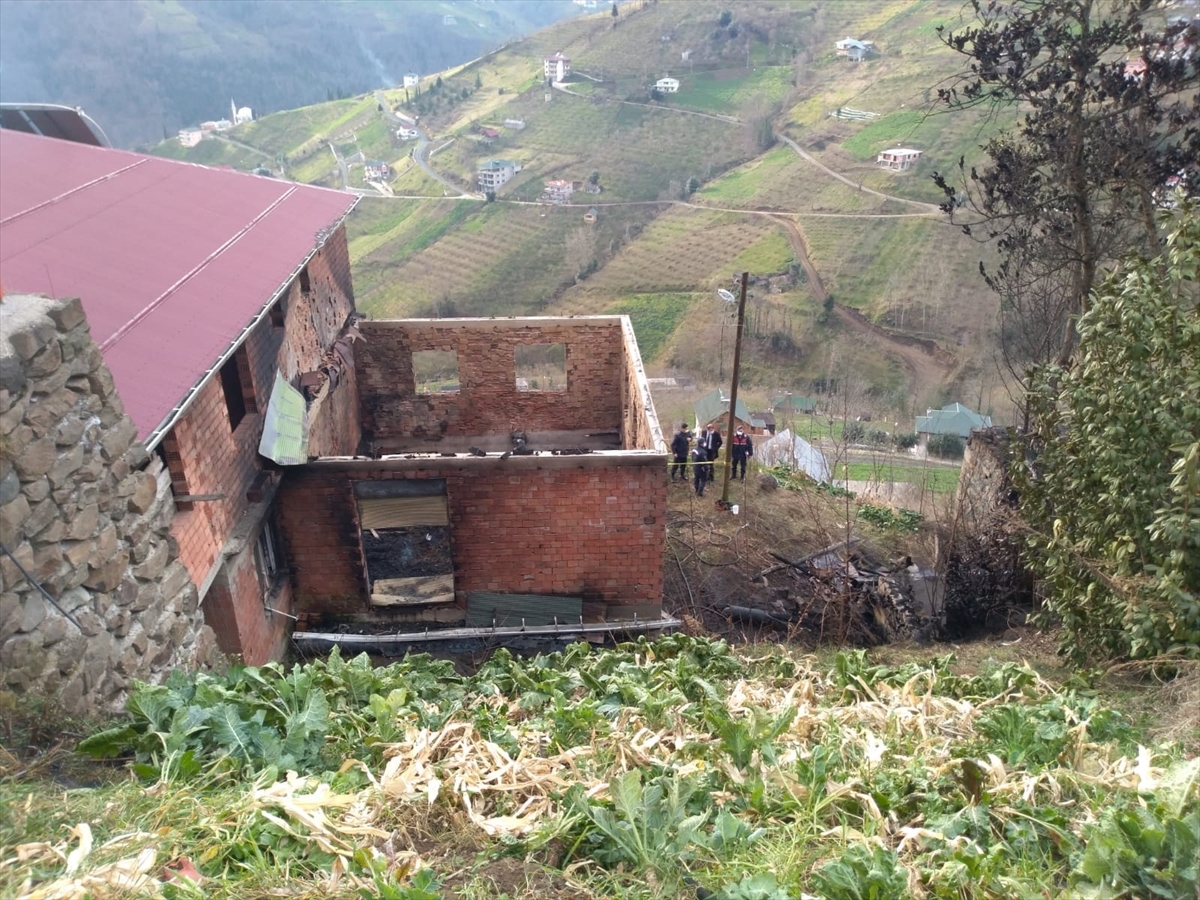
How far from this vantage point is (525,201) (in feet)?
202

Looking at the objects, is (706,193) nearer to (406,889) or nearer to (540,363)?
(540,363)

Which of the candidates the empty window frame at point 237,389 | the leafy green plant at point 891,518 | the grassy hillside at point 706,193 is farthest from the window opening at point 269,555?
the grassy hillside at point 706,193

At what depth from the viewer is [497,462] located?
8.80 meters

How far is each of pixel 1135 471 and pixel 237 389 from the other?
8.31m

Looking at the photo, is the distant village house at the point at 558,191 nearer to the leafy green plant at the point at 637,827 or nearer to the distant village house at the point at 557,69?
the distant village house at the point at 557,69

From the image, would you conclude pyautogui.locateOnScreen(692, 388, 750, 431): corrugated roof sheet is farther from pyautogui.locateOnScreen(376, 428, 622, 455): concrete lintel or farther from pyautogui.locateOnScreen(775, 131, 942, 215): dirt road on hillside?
pyautogui.locateOnScreen(775, 131, 942, 215): dirt road on hillside

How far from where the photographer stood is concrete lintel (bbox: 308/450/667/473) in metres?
8.64

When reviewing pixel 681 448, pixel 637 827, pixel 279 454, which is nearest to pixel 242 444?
pixel 279 454

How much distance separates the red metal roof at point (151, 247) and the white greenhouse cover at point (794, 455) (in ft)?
47.1

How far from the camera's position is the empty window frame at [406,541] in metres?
8.91

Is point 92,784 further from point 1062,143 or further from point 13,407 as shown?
point 1062,143

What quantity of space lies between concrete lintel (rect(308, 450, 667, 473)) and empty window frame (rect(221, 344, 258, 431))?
0.97 m

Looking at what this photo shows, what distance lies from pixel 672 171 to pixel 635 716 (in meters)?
63.4

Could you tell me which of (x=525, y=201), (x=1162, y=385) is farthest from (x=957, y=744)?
(x=525, y=201)
